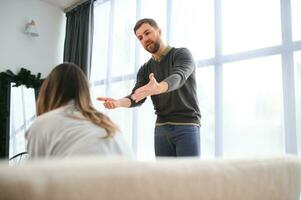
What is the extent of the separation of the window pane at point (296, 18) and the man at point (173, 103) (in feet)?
2.63

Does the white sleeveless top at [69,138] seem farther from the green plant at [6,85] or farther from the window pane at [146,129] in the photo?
the green plant at [6,85]

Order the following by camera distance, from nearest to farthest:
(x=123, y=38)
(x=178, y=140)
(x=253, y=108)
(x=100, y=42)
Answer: (x=178, y=140) < (x=253, y=108) < (x=123, y=38) < (x=100, y=42)

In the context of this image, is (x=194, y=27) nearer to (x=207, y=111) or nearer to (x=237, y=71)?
(x=237, y=71)

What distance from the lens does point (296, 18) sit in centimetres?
214

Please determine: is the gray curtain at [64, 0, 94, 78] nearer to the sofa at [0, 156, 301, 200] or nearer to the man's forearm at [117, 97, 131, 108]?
the man's forearm at [117, 97, 131, 108]

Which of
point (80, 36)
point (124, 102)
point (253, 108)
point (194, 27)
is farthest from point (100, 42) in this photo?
point (253, 108)

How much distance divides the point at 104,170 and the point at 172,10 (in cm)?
270

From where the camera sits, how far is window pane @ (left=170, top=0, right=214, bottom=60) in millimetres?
2650

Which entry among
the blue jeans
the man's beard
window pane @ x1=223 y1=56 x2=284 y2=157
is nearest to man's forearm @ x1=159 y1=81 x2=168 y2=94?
the blue jeans

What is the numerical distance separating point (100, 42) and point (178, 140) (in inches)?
93.5

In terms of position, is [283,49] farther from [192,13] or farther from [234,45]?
[192,13]

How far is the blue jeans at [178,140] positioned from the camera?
1823 millimetres

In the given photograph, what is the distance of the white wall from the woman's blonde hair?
3.11 metres

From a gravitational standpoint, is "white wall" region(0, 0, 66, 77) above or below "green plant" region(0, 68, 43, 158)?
above
